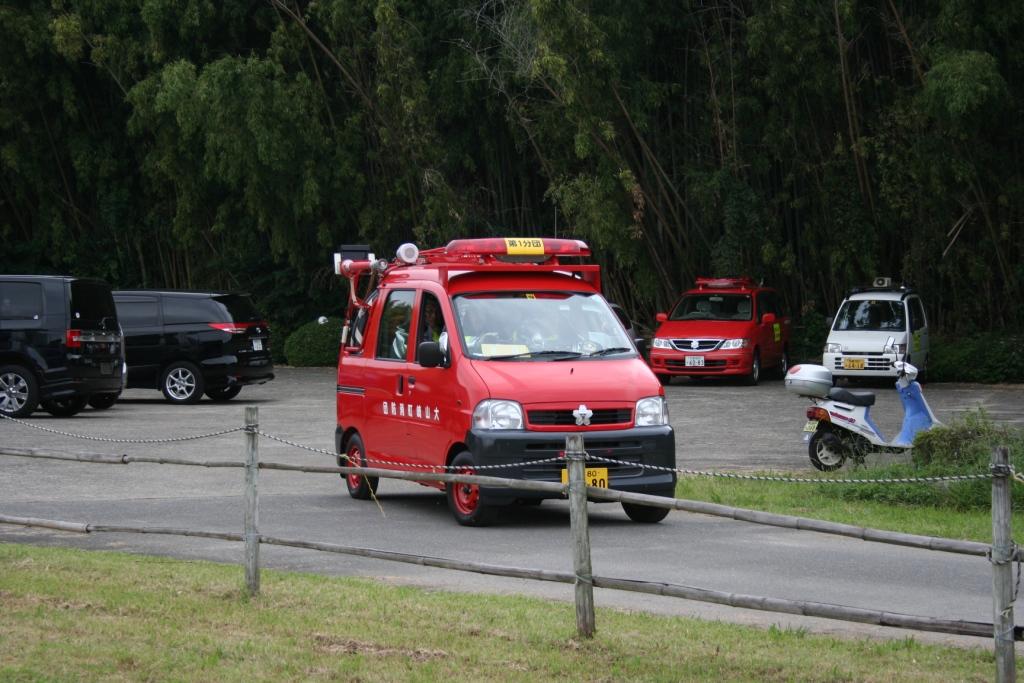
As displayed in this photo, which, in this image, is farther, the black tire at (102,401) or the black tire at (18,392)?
the black tire at (102,401)

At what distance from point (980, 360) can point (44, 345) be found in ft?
57.2

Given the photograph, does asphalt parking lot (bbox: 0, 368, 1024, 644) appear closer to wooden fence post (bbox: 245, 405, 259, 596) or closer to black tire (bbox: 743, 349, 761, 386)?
wooden fence post (bbox: 245, 405, 259, 596)

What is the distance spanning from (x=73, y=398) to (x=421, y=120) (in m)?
14.0

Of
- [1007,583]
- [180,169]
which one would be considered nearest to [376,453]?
[1007,583]

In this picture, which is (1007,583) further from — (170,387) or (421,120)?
(421,120)

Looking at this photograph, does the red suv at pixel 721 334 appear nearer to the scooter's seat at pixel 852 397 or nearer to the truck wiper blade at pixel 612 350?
the scooter's seat at pixel 852 397

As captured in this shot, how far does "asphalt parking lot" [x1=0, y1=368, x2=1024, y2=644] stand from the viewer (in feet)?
30.3

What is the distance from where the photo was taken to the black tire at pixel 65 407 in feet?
73.5

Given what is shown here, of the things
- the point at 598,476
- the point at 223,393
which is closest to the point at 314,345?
the point at 223,393

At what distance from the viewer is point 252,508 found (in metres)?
8.86

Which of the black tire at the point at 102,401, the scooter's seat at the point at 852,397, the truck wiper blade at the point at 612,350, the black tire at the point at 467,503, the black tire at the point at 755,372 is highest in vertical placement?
the truck wiper blade at the point at 612,350

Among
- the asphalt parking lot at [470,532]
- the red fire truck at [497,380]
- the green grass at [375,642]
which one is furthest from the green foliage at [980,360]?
the green grass at [375,642]

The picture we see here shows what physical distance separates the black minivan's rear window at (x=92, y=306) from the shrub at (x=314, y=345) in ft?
44.6

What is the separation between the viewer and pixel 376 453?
13.4 metres
